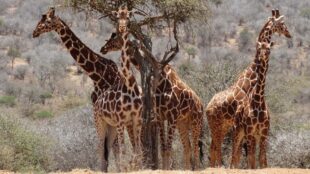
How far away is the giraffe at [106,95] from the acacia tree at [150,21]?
0.66m

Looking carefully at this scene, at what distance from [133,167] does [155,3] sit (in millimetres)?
4051

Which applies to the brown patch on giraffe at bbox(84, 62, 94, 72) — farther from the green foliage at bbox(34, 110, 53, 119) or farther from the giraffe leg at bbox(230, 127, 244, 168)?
the green foliage at bbox(34, 110, 53, 119)

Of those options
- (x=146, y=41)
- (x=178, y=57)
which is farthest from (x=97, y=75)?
(x=178, y=57)

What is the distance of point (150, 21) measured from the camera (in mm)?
14781

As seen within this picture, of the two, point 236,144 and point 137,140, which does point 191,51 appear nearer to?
point 236,144

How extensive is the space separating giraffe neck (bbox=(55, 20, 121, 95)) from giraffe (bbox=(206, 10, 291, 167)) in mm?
2398

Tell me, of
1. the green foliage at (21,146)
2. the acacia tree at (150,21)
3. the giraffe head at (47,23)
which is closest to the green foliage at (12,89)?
the green foliage at (21,146)

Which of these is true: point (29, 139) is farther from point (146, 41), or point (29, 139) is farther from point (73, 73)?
point (73, 73)

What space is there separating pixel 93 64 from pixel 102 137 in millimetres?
1618

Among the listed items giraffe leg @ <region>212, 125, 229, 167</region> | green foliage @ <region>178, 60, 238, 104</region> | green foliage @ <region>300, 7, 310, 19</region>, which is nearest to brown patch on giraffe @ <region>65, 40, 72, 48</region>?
giraffe leg @ <region>212, 125, 229, 167</region>

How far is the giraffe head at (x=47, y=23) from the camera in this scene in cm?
1388

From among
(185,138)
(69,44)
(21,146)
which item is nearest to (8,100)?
(21,146)

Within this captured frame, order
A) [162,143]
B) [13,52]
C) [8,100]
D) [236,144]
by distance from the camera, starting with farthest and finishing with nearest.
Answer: [13,52], [8,100], [162,143], [236,144]

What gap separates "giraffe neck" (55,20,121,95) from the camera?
559 inches
